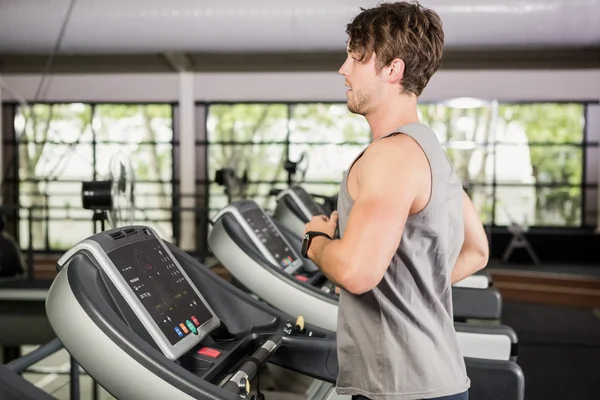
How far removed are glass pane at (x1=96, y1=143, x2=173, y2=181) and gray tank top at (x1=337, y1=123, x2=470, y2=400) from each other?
896 centimetres

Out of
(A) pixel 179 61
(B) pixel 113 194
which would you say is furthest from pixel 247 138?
(B) pixel 113 194

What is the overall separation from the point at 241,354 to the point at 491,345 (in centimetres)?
72

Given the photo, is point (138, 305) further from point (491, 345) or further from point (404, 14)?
point (491, 345)

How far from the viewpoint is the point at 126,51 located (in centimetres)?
561

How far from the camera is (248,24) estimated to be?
5191 mm

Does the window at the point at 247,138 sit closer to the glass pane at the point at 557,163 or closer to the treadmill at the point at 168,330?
the glass pane at the point at 557,163

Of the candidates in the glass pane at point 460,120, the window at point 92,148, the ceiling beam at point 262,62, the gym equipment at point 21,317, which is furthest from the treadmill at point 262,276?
the window at point 92,148

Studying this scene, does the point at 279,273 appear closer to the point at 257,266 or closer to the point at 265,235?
the point at 257,266

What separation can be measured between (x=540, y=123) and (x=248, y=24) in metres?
5.82

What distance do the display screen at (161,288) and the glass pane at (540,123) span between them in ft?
28.2

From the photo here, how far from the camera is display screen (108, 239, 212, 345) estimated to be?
4.82 ft

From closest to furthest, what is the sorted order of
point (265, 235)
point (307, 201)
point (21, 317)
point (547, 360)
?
point (265, 235)
point (307, 201)
point (21, 317)
point (547, 360)

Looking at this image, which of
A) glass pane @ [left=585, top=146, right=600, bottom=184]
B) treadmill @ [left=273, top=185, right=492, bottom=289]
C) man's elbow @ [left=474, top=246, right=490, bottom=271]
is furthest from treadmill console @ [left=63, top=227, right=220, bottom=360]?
glass pane @ [left=585, top=146, right=600, bottom=184]

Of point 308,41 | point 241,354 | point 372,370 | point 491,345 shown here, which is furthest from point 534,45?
point 372,370
